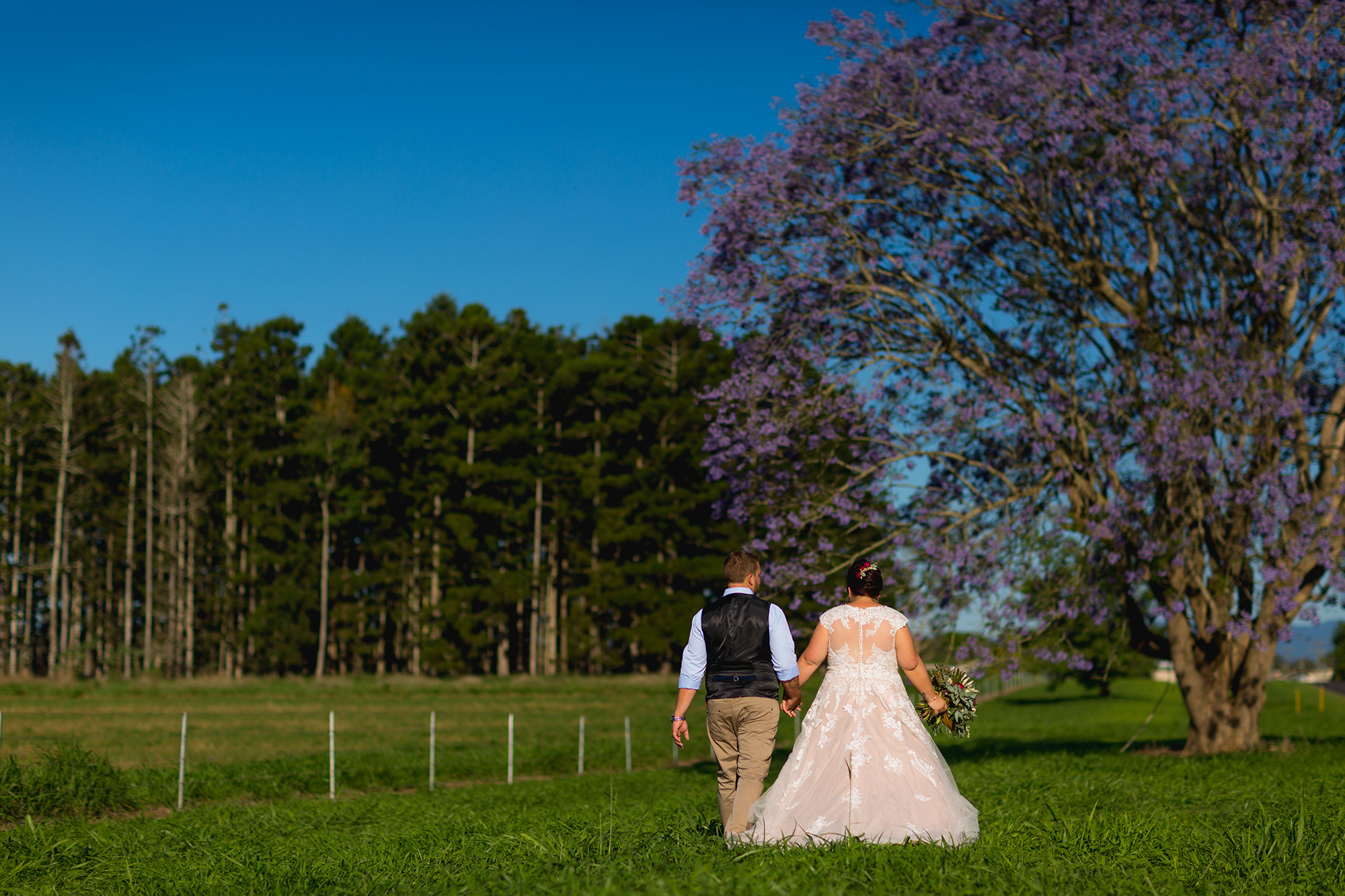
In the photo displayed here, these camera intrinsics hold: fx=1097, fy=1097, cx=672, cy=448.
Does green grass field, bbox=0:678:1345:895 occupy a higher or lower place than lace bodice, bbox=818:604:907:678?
lower

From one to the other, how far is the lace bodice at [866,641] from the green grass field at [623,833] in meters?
1.13

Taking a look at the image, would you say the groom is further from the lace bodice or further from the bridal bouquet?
the bridal bouquet

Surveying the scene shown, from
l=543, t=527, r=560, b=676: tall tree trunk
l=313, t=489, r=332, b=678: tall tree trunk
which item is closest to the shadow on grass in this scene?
l=543, t=527, r=560, b=676: tall tree trunk

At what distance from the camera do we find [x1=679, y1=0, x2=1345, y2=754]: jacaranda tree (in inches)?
608

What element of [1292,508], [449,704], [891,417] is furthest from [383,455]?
[1292,508]

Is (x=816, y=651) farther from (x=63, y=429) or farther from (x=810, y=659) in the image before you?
(x=63, y=429)

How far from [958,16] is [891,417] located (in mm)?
6392

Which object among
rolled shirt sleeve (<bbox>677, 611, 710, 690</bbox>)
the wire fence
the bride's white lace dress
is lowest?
the wire fence

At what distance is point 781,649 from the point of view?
712 centimetres

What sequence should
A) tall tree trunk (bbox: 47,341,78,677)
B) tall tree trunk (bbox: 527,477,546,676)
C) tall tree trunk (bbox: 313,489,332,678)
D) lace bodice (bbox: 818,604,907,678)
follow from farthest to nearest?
tall tree trunk (bbox: 527,477,546,676) < tall tree trunk (bbox: 313,489,332,678) < tall tree trunk (bbox: 47,341,78,677) < lace bodice (bbox: 818,604,907,678)

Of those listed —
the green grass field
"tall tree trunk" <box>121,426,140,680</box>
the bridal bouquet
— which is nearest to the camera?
the green grass field

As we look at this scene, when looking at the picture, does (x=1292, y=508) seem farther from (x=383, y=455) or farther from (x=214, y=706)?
(x=383, y=455)

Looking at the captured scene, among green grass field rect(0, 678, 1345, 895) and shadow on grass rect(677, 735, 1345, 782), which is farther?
shadow on grass rect(677, 735, 1345, 782)

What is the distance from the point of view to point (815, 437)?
16609 mm
